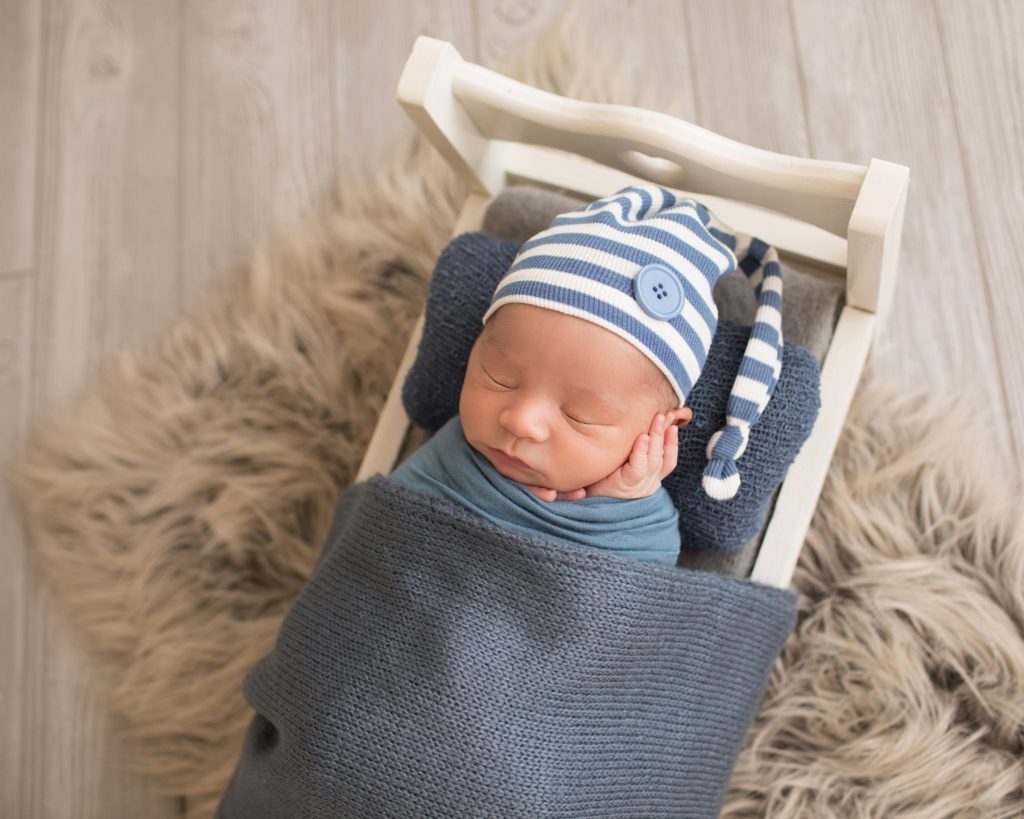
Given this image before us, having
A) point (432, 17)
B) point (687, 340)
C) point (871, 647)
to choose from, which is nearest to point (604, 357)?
point (687, 340)

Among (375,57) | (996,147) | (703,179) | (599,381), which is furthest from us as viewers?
(375,57)

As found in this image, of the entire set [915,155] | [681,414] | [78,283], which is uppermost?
[915,155]

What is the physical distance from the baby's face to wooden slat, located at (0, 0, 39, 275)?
0.95m

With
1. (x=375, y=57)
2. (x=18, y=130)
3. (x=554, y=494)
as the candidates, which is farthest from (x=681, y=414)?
(x=18, y=130)

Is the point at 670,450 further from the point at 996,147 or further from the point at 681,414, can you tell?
the point at 996,147

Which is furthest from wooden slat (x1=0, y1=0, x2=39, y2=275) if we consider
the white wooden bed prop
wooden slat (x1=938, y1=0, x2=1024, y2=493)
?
wooden slat (x1=938, y1=0, x2=1024, y2=493)

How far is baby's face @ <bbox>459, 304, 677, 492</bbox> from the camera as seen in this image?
792 mm

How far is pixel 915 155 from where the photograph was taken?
4.10ft

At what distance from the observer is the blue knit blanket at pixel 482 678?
0.83 meters

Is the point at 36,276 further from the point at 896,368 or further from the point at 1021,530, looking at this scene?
the point at 1021,530

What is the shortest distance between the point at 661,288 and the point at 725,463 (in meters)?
0.19

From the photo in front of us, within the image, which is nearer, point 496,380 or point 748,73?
point 496,380

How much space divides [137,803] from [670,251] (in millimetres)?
1010

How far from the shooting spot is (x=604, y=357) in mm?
790
